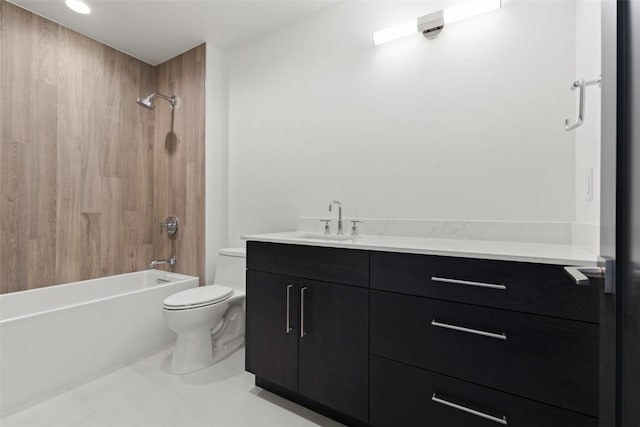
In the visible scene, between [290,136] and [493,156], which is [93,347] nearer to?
[290,136]

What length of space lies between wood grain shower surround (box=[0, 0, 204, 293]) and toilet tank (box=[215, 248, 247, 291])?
0.83 feet

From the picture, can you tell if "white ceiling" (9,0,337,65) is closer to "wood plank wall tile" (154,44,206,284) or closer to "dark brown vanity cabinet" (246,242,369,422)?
"wood plank wall tile" (154,44,206,284)

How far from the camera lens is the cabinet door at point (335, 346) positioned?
1.25 m

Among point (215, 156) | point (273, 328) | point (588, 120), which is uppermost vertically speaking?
point (215, 156)

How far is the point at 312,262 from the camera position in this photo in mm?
1407

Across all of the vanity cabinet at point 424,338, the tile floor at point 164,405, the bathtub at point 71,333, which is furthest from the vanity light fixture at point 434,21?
the bathtub at point 71,333

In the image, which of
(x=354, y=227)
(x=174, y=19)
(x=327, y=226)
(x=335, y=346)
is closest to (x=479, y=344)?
(x=335, y=346)

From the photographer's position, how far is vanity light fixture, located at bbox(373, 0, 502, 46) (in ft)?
4.87

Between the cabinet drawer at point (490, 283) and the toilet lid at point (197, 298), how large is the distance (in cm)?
114

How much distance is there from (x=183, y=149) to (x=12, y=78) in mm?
1121

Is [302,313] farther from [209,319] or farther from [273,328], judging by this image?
[209,319]

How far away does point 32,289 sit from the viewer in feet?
6.66

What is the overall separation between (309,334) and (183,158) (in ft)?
6.54

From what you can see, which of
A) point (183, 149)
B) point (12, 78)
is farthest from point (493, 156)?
point (12, 78)
